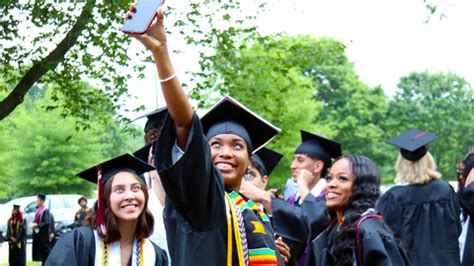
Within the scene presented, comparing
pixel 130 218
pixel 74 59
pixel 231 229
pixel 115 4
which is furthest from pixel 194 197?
pixel 74 59

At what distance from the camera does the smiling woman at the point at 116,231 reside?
5207 mm

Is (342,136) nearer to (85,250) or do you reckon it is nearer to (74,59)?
(74,59)

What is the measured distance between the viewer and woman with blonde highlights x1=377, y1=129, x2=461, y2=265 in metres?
8.14

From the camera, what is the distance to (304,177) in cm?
675

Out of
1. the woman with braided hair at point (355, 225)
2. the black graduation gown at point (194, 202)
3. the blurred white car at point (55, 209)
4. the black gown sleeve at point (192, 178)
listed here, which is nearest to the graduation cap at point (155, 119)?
the woman with braided hair at point (355, 225)

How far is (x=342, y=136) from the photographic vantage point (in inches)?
1955

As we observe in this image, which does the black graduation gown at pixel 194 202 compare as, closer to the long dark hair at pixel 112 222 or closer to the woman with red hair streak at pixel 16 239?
the long dark hair at pixel 112 222

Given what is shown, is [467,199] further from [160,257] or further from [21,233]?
[21,233]

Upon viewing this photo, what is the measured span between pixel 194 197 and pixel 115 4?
687 cm

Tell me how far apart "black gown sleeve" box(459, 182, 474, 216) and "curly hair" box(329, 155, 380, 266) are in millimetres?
3020

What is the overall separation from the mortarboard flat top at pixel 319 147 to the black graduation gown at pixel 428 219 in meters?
1.44

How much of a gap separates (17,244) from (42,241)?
105 cm

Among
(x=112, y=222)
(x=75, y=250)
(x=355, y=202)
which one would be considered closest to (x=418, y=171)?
(x=355, y=202)

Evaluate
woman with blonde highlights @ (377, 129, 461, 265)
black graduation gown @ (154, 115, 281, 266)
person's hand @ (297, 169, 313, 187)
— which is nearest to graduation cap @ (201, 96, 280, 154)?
black graduation gown @ (154, 115, 281, 266)
